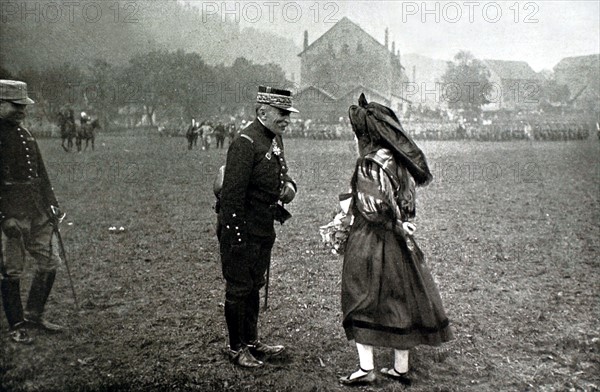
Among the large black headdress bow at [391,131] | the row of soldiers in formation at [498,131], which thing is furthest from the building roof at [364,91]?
the row of soldiers in formation at [498,131]

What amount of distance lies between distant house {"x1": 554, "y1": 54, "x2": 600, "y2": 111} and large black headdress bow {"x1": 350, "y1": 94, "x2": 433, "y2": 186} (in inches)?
326

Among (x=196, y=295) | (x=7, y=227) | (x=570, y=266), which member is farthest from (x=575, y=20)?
(x=7, y=227)

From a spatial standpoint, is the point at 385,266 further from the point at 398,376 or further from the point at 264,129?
the point at 264,129

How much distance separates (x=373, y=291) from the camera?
12.7 ft

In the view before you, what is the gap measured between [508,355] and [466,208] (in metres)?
6.86

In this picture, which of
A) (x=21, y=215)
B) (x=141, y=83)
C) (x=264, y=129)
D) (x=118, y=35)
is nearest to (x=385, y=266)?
(x=264, y=129)

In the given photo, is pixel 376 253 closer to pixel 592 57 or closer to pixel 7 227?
pixel 7 227

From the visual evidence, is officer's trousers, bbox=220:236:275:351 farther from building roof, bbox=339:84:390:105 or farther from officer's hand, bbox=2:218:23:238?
building roof, bbox=339:84:390:105

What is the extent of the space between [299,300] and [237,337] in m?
1.52

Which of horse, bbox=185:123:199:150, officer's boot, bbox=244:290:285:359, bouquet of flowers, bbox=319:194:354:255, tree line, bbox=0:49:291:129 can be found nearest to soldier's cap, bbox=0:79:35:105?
tree line, bbox=0:49:291:129

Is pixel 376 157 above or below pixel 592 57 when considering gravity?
below

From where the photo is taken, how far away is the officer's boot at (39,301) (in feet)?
15.4

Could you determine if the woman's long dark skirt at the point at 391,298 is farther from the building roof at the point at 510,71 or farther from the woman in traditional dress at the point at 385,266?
the building roof at the point at 510,71

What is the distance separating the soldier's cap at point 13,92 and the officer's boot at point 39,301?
1.57 metres
